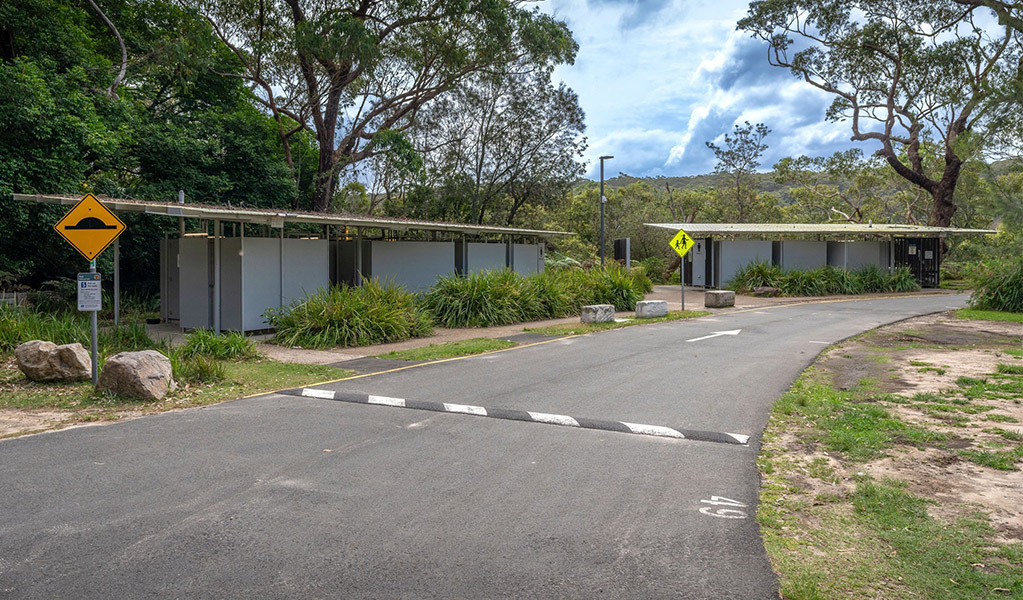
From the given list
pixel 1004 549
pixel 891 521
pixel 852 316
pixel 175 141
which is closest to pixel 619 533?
pixel 891 521

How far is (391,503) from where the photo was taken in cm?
522

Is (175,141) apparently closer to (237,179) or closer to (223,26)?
(237,179)

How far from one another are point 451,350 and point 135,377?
20.1 feet

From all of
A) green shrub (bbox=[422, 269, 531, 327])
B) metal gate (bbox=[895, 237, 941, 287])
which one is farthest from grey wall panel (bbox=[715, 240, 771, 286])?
green shrub (bbox=[422, 269, 531, 327])

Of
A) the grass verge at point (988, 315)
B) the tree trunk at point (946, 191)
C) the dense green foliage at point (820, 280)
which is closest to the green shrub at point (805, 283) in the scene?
the dense green foliage at point (820, 280)

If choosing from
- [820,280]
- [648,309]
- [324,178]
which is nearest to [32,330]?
[648,309]

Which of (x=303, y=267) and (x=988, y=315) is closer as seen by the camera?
(x=303, y=267)

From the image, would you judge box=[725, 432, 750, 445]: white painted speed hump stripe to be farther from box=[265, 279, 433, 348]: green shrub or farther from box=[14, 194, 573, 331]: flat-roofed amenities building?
box=[14, 194, 573, 331]: flat-roofed amenities building

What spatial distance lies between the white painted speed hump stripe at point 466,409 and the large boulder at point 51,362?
554 cm

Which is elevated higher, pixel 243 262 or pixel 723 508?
pixel 243 262

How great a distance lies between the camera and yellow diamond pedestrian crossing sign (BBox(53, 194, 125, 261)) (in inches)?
366

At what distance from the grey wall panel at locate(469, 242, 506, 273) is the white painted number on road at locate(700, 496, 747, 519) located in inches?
713

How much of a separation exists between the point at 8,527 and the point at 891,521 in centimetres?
605

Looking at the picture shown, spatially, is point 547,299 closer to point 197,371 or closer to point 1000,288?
point 197,371
